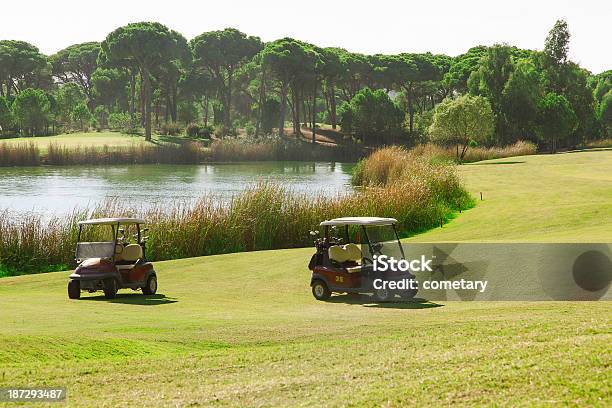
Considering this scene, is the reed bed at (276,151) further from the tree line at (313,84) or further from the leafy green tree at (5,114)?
the leafy green tree at (5,114)

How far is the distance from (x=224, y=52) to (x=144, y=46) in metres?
16.5

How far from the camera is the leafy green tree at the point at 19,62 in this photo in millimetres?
114438

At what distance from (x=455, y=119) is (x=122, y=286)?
2203 inches

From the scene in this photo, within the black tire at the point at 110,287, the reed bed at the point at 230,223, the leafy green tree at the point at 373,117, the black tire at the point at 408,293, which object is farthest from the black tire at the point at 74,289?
the leafy green tree at the point at 373,117

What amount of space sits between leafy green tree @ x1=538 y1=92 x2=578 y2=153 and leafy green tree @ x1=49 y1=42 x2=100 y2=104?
77413 mm

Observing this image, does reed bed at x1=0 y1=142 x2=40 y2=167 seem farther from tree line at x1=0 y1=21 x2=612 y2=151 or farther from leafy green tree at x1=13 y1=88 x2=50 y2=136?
leafy green tree at x1=13 y1=88 x2=50 y2=136

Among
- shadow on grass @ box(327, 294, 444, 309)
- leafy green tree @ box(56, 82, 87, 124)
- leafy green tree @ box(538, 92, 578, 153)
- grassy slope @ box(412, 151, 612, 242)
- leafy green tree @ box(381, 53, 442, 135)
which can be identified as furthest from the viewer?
leafy green tree @ box(56, 82, 87, 124)

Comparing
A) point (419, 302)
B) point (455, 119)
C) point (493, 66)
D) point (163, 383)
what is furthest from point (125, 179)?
point (163, 383)

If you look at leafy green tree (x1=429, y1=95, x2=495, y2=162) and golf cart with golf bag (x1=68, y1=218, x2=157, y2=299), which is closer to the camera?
golf cart with golf bag (x1=68, y1=218, x2=157, y2=299)

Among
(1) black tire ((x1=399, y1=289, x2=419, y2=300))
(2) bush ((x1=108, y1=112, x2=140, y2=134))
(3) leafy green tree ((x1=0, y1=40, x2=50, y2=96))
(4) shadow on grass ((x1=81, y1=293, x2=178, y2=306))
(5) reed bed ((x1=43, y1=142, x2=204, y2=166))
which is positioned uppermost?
(3) leafy green tree ((x1=0, y1=40, x2=50, y2=96))

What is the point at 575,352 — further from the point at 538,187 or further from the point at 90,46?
the point at 90,46

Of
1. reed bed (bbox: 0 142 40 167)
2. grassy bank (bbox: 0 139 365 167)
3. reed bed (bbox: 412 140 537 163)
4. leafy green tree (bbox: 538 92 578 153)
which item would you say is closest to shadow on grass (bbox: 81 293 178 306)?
reed bed (bbox: 412 140 537 163)

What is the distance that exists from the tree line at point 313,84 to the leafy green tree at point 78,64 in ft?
28.1

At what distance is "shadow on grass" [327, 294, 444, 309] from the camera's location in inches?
592
